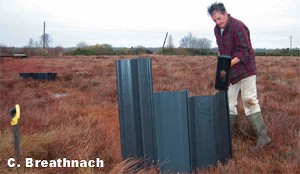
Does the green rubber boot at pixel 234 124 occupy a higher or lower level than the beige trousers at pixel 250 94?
lower

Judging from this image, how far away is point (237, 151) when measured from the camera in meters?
4.07

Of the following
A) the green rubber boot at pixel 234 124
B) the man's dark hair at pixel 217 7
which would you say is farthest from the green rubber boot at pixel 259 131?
the man's dark hair at pixel 217 7

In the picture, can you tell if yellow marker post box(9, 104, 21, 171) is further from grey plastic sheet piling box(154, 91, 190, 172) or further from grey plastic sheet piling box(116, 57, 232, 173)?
grey plastic sheet piling box(154, 91, 190, 172)

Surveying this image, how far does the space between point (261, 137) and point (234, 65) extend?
88 cm

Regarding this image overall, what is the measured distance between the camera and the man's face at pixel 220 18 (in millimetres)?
3979

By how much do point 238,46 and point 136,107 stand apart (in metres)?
1.49

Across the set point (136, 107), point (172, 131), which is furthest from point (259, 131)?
point (136, 107)

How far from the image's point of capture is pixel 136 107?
3.26 metres

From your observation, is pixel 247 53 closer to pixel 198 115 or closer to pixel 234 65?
pixel 234 65

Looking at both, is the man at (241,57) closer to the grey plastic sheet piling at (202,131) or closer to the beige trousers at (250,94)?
the beige trousers at (250,94)

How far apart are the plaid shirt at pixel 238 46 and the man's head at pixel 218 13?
80 millimetres

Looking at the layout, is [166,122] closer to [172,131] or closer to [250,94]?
[172,131]

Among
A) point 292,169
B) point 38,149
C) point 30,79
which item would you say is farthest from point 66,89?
point 292,169

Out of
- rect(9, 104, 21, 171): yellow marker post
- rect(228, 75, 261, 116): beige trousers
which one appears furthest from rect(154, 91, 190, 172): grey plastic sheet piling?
A: rect(9, 104, 21, 171): yellow marker post
